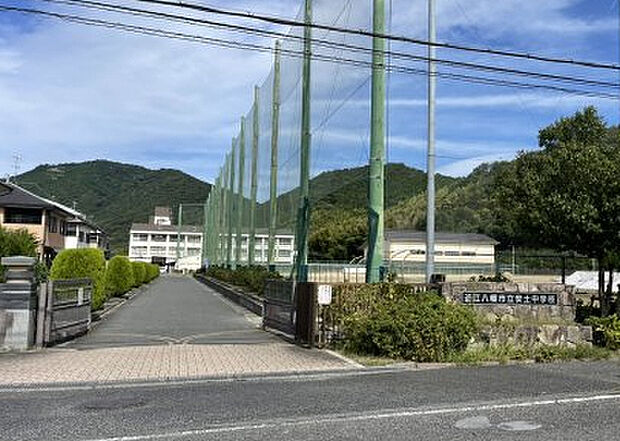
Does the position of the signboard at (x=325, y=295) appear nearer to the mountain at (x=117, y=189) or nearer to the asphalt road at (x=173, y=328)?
the asphalt road at (x=173, y=328)

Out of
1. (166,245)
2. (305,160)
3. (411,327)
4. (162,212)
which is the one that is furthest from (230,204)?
(162,212)

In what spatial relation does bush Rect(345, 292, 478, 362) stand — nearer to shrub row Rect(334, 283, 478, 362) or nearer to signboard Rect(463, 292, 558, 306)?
shrub row Rect(334, 283, 478, 362)

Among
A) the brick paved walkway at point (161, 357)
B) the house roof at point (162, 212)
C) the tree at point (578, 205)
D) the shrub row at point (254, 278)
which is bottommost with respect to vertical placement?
the brick paved walkway at point (161, 357)

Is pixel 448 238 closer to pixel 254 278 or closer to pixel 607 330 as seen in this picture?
pixel 254 278

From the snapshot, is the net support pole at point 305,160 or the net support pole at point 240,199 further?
the net support pole at point 240,199

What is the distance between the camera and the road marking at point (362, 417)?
6.66m

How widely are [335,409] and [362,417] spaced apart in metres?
0.53

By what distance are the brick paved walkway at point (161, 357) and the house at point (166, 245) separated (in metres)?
121

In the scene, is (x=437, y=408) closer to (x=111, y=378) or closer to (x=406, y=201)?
(x=111, y=378)

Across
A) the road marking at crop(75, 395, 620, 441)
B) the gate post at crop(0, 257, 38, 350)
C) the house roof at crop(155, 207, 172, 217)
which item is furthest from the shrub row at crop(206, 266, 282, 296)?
the house roof at crop(155, 207, 172, 217)

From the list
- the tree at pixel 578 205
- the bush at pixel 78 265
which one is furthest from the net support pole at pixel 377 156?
the bush at pixel 78 265

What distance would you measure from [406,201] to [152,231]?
78.1 m

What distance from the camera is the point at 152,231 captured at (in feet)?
472

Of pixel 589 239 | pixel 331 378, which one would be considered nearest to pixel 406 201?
pixel 589 239
